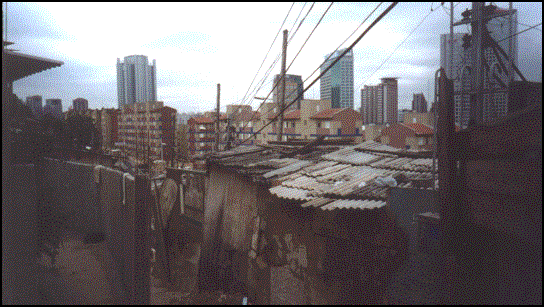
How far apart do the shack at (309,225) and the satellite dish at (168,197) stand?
174 centimetres

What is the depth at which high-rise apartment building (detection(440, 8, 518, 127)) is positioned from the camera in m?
4.97

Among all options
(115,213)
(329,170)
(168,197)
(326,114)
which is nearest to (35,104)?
(115,213)

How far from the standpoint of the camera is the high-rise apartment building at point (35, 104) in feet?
19.2

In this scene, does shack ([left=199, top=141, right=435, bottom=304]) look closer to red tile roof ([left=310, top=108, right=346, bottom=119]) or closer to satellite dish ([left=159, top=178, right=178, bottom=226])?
satellite dish ([left=159, top=178, right=178, bottom=226])

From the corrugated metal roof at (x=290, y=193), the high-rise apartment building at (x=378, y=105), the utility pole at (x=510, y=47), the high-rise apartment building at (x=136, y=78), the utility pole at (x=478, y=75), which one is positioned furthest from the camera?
the high-rise apartment building at (x=378, y=105)

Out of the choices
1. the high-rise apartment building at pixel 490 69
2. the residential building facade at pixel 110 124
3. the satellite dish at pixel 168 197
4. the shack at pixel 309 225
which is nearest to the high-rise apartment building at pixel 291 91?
the shack at pixel 309 225

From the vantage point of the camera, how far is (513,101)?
3773 mm

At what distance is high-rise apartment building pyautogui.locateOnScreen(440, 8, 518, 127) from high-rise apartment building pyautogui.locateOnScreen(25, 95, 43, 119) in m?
5.88

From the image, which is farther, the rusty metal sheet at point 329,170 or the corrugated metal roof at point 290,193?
the rusty metal sheet at point 329,170

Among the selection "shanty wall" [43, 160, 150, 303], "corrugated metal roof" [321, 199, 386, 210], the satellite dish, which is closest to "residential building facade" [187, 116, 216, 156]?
the satellite dish

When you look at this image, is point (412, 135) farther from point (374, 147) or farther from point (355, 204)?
point (355, 204)

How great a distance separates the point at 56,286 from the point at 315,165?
5.02m

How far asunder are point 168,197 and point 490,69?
917 cm

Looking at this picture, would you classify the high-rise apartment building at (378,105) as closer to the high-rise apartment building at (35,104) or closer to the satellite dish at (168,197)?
the satellite dish at (168,197)
